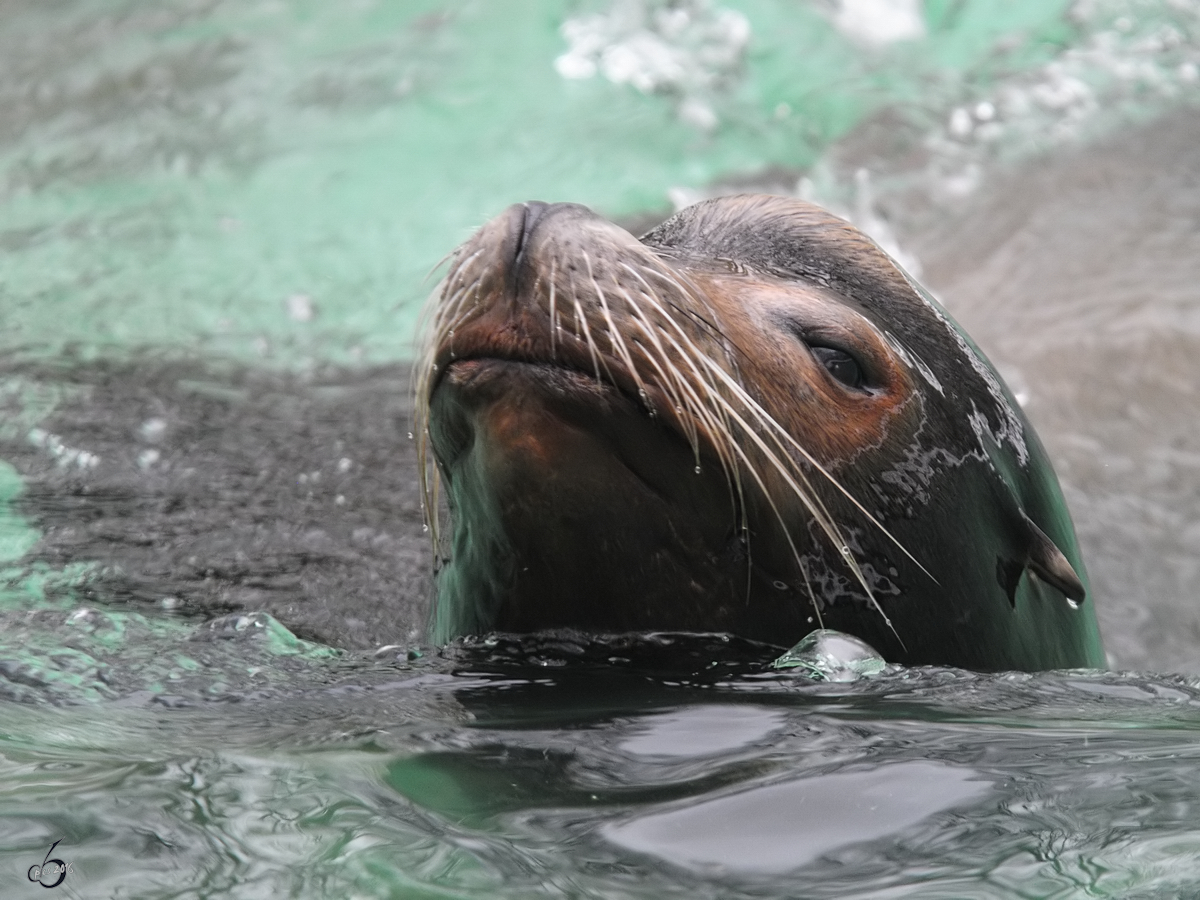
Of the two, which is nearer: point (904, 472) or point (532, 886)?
point (532, 886)

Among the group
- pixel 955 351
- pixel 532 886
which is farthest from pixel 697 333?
pixel 532 886

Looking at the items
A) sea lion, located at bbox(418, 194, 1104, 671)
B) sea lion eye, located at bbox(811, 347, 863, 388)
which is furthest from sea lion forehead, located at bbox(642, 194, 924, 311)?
sea lion eye, located at bbox(811, 347, 863, 388)

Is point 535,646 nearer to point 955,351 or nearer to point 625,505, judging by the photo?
point 625,505

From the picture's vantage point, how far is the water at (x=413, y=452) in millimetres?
1751

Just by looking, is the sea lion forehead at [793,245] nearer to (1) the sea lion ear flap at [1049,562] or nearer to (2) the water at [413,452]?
(1) the sea lion ear flap at [1049,562]

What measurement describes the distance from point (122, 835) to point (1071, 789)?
3.51ft

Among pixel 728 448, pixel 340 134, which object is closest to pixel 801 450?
pixel 728 448

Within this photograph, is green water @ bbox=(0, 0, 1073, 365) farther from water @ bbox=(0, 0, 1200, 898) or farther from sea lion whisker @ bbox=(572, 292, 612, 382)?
sea lion whisker @ bbox=(572, 292, 612, 382)

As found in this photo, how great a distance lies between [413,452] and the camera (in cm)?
516

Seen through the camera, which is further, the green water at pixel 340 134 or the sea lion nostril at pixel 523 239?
the green water at pixel 340 134

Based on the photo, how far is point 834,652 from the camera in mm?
2820

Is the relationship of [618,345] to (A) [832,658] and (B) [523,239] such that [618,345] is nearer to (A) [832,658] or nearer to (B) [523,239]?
(B) [523,239]

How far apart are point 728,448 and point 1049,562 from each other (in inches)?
34.7

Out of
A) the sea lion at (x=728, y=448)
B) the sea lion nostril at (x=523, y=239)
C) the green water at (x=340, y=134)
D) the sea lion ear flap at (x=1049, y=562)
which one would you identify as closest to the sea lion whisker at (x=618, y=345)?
the sea lion at (x=728, y=448)
